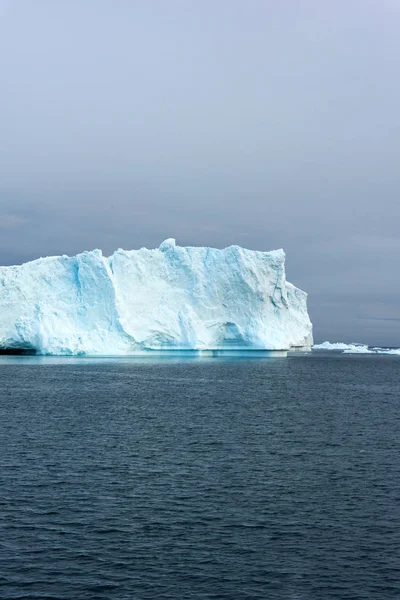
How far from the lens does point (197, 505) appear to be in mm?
15789

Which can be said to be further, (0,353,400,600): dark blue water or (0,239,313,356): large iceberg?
(0,239,313,356): large iceberg

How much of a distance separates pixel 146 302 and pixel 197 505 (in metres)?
59.8

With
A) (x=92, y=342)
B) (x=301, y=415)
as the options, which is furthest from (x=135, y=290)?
(x=301, y=415)

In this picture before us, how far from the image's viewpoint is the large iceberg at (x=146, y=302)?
70125 millimetres

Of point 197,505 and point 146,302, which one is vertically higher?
point 146,302

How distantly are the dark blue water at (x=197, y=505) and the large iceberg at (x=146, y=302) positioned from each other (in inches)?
1492

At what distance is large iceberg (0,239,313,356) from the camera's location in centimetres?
7012

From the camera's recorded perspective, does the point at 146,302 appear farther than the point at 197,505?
Yes

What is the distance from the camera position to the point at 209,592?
429 inches

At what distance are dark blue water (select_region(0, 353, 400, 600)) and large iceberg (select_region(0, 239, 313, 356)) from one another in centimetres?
3790

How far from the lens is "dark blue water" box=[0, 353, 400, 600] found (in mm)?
11391

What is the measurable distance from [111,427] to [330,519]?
14.4 metres

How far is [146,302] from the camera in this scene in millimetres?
75125

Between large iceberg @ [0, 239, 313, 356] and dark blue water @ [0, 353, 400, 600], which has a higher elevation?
large iceberg @ [0, 239, 313, 356]
